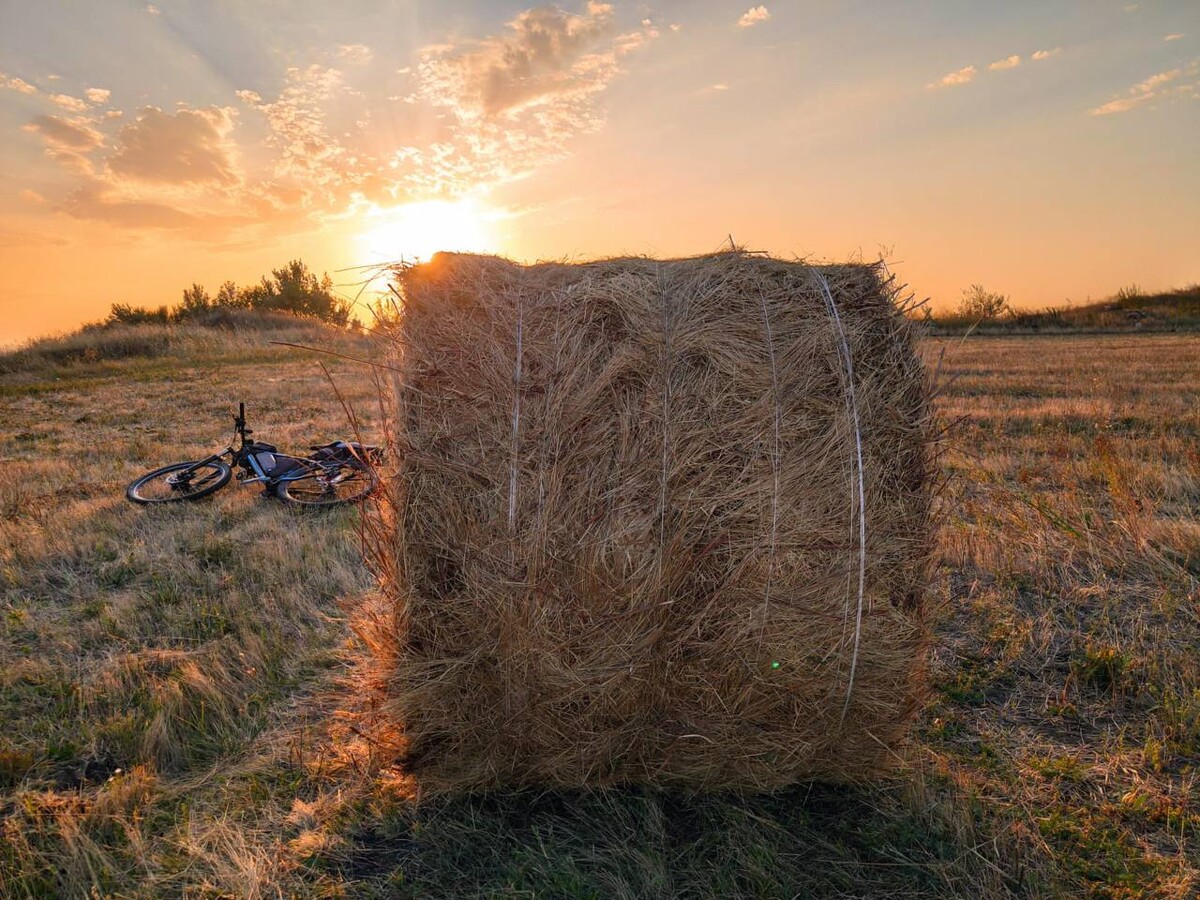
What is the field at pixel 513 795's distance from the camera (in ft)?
10.3

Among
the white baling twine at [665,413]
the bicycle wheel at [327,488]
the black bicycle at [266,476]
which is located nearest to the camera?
the white baling twine at [665,413]

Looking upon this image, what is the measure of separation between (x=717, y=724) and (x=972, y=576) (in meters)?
3.39

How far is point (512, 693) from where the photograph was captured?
10.9ft

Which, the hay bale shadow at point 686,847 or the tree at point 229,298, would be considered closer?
the hay bale shadow at point 686,847

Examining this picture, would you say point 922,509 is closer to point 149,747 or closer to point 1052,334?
point 149,747

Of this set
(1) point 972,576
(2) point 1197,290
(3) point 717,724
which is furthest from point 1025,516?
(2) point 1197,290

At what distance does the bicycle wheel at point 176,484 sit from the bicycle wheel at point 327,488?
2.62ft

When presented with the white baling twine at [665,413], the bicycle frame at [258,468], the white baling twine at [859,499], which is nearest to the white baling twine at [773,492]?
the white baling twine at [859,499]

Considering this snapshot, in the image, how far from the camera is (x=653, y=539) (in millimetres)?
3209

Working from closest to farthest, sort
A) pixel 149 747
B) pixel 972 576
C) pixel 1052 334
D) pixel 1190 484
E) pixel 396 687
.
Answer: pixel 396 687
pixel 149 747
pixel 972 576
pixel 1190 484
pixel 1052 334

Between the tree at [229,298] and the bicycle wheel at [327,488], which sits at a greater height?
the tree at [229,298]

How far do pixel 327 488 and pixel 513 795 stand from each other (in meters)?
5.82

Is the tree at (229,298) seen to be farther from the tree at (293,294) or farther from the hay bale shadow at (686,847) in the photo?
the hay bale shadow at (686,847)

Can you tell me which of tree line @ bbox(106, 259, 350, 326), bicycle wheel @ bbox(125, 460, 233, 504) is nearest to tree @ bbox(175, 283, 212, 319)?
tree line @ bbox(106, 259, 350, 326)
